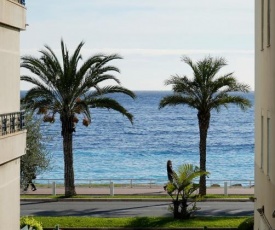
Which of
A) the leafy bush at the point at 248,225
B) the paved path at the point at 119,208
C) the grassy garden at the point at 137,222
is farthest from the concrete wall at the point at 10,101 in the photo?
the paved path at the point at 119,208

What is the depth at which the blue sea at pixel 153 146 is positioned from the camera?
91.6 m

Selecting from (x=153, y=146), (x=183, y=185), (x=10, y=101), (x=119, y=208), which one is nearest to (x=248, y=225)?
(x=183, y=185)

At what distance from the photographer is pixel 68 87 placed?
131 feet

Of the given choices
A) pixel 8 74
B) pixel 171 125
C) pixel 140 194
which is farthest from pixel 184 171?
pixel 171 125

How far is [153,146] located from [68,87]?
3258 inches

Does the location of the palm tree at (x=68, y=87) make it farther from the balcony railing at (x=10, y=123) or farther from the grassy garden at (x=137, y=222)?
the balcony railing at (x=10, y=123)

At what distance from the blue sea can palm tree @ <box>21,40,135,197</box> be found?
25.3 m

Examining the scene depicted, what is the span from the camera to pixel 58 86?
131ft

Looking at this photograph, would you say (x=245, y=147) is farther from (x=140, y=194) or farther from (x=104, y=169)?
(x=140, y=194)

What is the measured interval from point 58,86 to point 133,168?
55897 mm

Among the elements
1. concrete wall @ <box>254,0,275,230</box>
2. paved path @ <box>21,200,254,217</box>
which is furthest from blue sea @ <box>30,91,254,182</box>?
concrete wall @ <box>254,0,275,230</box>

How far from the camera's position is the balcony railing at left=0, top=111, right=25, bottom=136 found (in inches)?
746

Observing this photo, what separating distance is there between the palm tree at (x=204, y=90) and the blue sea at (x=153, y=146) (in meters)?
25.4

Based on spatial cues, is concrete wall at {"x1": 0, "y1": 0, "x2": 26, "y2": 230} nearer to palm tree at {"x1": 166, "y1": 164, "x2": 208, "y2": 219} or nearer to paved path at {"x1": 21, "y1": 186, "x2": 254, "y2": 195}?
palm tree at {"x1": 166, "y1": 164, "x2": 208, "y2": 219}
